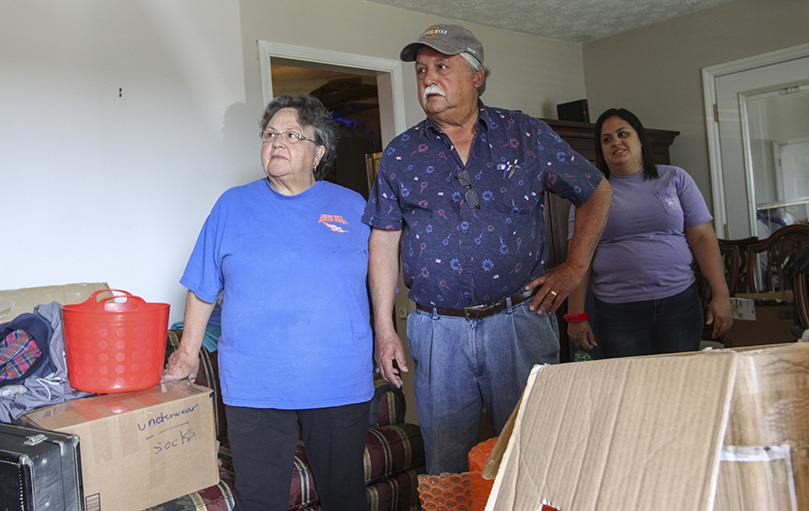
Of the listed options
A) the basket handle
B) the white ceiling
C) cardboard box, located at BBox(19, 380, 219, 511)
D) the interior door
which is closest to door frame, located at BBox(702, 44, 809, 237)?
the interior door

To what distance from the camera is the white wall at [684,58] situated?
13.4ft

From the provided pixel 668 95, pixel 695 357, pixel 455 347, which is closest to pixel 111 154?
pixel 455 347

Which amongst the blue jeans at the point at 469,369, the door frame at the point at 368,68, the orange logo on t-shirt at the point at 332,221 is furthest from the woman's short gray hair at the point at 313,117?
the door frame at the point at 368,68

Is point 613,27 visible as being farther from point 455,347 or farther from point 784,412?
point 784,412

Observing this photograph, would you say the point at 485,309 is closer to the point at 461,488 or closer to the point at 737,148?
the point at 461,488

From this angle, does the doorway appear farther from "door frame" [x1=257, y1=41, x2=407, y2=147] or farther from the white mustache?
the white mustache

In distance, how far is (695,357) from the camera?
1.93ft

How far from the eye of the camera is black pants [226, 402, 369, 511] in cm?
158

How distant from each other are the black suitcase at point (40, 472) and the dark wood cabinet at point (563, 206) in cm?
293

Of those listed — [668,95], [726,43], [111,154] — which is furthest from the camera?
[668,95]

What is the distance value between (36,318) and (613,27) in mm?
4109

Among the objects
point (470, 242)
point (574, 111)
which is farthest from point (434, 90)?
point (574, 111)

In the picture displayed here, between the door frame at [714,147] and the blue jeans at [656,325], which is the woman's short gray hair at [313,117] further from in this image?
the door frame at [714,147]

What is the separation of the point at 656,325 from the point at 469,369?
105 cm
